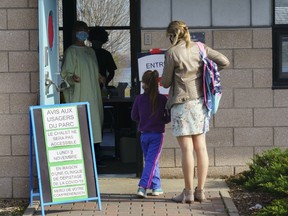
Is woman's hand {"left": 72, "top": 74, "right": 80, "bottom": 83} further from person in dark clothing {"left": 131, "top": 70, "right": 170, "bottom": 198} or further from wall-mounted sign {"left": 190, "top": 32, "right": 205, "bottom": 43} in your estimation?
wall-mounted sign {"left": 190, "top": 32, "right": 205, "bottom": 43}

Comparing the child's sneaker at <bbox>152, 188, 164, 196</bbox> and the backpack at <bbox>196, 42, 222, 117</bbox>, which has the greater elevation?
the backpack at <bbox>196, 42, 222, 117</bbox>

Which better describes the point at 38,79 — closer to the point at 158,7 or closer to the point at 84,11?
the point at 158,7

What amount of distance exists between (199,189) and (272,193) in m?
0.76

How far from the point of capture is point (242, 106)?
32.2ft

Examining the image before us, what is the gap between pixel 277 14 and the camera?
9867 millimetres

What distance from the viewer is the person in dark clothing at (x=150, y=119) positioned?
868cm

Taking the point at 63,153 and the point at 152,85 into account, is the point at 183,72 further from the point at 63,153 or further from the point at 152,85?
the point at 63,153

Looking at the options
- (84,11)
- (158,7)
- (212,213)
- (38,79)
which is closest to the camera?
(212,213)

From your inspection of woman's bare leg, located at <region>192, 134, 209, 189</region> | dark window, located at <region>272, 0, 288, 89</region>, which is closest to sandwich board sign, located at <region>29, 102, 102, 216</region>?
woman's bare leg, located at <region>192, 134, 209, 189</region>

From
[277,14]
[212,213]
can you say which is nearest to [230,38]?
[277,14]

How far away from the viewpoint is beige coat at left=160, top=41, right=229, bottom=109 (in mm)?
8344

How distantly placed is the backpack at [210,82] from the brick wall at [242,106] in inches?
53.6

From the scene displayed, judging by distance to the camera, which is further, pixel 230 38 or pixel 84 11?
pixel 84 11

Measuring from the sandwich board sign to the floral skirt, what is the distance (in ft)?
3.02
